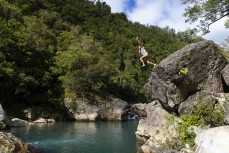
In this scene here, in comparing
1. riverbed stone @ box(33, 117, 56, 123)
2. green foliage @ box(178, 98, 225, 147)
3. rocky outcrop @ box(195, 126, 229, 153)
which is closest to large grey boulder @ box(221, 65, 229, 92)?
green foliage @ box(178, 98, 225, 147)

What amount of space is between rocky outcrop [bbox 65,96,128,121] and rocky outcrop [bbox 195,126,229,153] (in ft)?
130

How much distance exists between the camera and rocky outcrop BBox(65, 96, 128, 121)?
49875mm

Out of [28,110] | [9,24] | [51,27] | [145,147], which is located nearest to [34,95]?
[28,110]

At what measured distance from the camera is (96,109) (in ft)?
166

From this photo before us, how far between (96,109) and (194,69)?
3454 centimetres

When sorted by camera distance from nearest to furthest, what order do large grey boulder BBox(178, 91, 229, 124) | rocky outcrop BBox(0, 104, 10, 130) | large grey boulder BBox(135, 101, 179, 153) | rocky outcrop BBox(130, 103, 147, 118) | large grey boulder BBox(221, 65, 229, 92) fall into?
1. large grey boulder BBox(178, 91, 229, 124)
2. large grey boulder BBox(221, 65, 229, 92)
3. large grey boulder BBox(135, 101, 179, 153)
4. rocky outcrop BBox(0, 104, 10, 130)
5. rocky outcrop BBox(130, 103, 147, 118)

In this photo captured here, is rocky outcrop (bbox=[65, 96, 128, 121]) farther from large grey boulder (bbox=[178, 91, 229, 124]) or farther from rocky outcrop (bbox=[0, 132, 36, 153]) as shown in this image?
large grey boulder (bbox=[178, 91, 229, 124])

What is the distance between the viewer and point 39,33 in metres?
59.6

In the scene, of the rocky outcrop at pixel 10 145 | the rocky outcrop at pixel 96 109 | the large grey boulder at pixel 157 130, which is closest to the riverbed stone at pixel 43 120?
the rocky outcrop at pixel 96 109

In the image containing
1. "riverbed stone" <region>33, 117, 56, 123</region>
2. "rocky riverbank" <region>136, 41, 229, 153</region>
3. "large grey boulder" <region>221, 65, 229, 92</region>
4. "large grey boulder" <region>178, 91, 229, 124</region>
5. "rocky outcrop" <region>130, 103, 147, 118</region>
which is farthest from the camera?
"rocky outcrop" <region>130, 103, 147, 118</region>

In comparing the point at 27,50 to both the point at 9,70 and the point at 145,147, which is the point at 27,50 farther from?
the point at 145,147

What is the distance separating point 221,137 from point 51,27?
66700mm

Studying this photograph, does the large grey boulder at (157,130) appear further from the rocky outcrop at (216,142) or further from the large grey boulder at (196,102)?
the rocky outcrop at (216,142)

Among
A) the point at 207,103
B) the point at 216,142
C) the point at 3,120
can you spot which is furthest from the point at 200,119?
the point at 3,120
